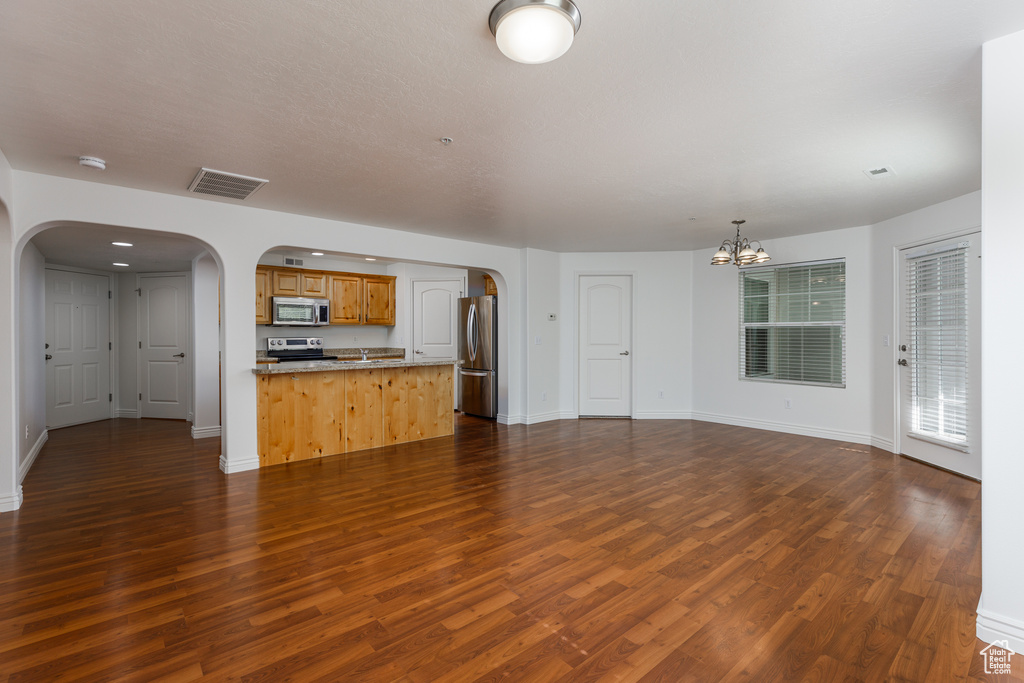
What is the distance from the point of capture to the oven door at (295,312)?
6.58 meters

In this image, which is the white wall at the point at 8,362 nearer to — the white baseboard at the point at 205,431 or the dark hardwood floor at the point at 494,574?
the dark hardwood floor at the point at 494,574

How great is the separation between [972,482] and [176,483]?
677 centimetres

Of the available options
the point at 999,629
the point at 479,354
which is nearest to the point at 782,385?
the point at 479,354

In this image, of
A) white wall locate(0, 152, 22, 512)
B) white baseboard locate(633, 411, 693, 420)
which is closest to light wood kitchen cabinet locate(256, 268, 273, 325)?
white wall locate(0, 152, 22, 512)

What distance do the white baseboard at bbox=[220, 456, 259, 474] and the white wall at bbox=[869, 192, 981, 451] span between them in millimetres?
6484

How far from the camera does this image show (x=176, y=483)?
13.3 feet

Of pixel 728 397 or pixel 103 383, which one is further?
pixel 103 383

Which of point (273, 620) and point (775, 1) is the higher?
point (775, 1)

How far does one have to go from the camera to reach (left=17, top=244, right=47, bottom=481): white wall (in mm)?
4340

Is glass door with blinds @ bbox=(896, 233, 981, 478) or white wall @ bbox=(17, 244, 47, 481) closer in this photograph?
glass door with blinds @ bbox=(896, 233, 981, 478)

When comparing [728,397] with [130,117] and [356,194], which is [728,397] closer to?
[356,194]

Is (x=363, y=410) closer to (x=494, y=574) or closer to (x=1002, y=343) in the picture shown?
(x=494, y=574)

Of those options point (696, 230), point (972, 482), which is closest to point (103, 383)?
point (696, 230)

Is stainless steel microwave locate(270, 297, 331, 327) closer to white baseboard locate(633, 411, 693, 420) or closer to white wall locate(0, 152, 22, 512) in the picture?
white wall locate(0, 152, 22, 512)
